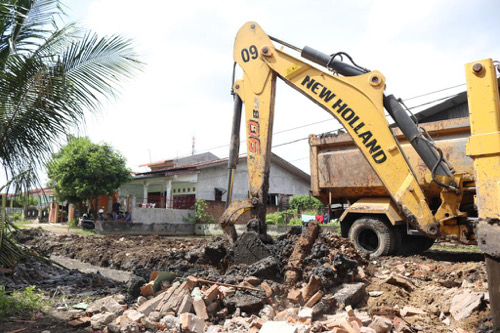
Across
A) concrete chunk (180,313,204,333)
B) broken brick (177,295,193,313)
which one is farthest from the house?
concrete chunk (180,313,204,333)

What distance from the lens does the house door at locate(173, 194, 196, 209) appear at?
2296cm

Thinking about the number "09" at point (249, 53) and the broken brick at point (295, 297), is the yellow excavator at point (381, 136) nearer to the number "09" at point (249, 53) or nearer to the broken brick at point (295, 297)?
the number "09" at point (249, 53)

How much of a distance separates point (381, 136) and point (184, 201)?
19.4 metres

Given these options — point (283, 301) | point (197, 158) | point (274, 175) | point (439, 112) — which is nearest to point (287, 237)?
point (283, 301)

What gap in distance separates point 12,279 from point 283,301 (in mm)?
4129

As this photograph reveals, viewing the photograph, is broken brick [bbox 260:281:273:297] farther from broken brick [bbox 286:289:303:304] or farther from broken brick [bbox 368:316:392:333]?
broken brick [bbox 368:316:392:333]

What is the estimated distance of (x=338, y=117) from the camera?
5617mm

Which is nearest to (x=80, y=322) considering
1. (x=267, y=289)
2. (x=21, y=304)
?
(x=21, y=304)

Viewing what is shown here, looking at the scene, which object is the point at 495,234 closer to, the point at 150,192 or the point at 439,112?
the point at 439,112

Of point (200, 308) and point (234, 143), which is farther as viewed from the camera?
point (234, 143)

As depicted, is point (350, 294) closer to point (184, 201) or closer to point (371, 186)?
point (371, 186)

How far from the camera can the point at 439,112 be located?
14922 millimetres

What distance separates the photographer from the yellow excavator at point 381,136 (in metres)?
2.97

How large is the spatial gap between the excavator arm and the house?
45.4 ft
